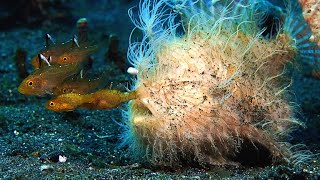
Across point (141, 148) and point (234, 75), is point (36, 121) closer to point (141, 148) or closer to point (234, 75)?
point (141, 148)

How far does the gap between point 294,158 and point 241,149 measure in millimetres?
524

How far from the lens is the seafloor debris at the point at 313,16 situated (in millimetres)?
3889

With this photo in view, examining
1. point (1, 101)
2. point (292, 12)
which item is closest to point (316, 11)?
point (292, 12)

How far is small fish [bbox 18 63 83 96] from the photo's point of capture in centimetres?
313

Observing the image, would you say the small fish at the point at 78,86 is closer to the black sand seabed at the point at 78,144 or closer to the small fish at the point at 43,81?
the small fish at the point at 43,81

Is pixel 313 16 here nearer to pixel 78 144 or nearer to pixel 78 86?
pixel 78 86

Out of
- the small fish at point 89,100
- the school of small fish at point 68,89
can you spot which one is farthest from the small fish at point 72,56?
the small fish at point 89,100

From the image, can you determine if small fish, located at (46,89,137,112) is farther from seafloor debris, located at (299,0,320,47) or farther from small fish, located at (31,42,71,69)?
seafloor debris, located at (299,0,320,47)

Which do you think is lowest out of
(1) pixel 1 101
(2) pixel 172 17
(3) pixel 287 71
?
(1) pixel 1 101

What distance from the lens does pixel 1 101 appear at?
18.4 feet

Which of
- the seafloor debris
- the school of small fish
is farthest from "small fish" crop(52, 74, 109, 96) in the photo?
the seafloor debris

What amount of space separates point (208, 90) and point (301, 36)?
156cm

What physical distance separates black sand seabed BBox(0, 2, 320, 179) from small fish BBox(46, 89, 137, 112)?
0.35 meters

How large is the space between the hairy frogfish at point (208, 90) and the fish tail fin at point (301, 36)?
257 mm
